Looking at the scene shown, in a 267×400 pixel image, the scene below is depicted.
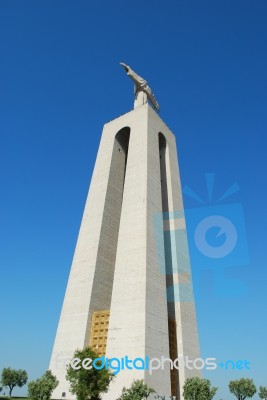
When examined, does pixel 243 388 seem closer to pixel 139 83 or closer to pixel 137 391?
pixel 137 391

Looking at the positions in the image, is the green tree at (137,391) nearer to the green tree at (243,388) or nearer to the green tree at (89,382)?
the green tree at (89,382)

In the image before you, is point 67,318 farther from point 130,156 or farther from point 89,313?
point 130,156

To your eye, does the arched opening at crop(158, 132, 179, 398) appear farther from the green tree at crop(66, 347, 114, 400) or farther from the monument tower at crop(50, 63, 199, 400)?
the green tree at crop(66, 347, 114, 400)

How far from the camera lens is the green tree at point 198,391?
21.4 meters

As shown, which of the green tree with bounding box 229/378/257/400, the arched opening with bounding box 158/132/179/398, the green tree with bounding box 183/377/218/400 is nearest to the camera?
the green tree with bounding box 183/377/218/400

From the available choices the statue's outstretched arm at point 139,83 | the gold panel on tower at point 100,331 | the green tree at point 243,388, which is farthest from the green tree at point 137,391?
the green tree at point 243,388

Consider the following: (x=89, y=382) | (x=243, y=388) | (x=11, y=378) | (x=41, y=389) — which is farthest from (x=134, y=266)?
(x=11, y=378)

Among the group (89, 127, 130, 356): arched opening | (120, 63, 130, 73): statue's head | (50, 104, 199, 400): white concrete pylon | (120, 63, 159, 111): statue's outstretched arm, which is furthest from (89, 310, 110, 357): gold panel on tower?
(120, 63, 130, 73): statue's head

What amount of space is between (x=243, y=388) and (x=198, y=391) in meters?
29.5

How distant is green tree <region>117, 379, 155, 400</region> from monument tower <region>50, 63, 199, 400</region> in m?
1.26

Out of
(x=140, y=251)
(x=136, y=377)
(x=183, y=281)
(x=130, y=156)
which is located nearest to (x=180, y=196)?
(x=130, y=156)

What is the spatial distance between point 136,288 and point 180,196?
1454 cm

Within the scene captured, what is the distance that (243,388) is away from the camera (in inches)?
1801

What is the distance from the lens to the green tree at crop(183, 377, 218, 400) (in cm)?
2136
